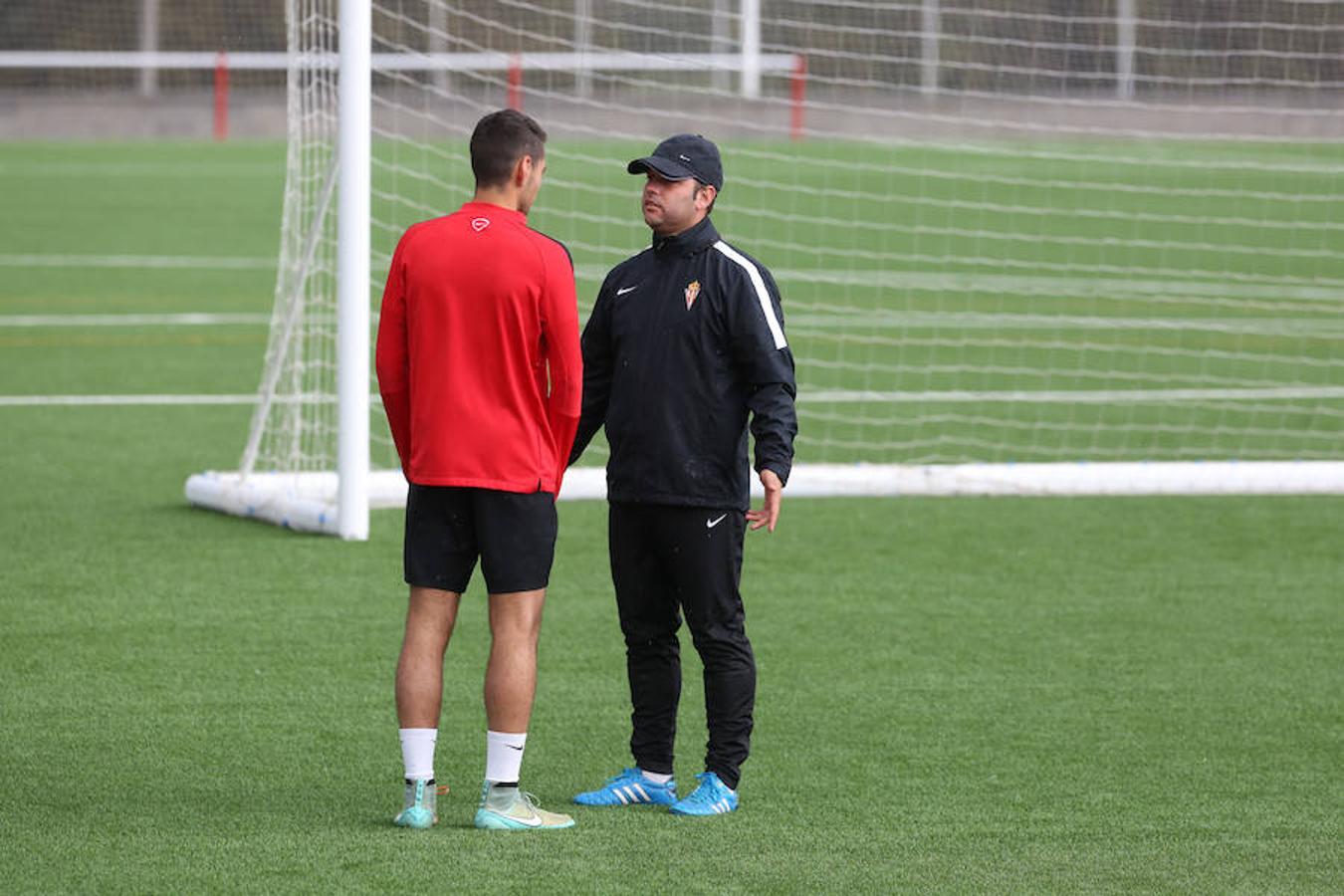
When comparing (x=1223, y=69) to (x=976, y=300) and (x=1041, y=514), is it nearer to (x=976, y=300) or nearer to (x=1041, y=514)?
(x=976, y=300)

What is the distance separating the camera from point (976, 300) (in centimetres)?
1828

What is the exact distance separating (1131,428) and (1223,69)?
7627mm

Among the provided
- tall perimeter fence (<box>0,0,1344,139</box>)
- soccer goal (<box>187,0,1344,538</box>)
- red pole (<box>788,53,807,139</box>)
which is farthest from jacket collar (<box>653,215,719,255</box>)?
red pole (<box>788,53,807,139</box>)

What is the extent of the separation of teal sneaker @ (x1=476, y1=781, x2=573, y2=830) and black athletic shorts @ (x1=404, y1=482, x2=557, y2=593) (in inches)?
19.1

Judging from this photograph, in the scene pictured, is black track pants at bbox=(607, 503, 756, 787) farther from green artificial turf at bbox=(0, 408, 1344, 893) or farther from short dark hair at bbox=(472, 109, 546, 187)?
short dark hair at bbox=(472, 109, 546, 187)

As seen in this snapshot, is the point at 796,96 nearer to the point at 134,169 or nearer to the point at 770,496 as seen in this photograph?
the point at 134,169

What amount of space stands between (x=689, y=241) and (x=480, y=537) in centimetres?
91

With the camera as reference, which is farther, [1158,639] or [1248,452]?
[1248,452]

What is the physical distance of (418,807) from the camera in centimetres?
500

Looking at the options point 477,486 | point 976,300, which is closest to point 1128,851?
point 477,486

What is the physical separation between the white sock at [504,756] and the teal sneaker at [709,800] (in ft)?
1.49

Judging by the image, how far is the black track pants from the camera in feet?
17.0

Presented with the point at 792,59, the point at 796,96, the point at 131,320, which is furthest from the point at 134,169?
the point at 131,320

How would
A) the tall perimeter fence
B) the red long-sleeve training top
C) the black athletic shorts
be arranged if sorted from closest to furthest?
the red long-sleeve training top < the black athletic shorts < the tall perimeter fence
